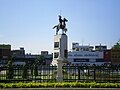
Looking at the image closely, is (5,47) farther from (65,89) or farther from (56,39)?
(65,89)

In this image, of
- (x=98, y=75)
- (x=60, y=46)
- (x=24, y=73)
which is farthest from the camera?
(x=60, y=46)

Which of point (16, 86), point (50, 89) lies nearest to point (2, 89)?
point (16, 86)

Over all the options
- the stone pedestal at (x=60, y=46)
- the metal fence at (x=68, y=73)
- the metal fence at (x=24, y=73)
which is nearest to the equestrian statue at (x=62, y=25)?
the stone pedestal at (x=60, y=46)

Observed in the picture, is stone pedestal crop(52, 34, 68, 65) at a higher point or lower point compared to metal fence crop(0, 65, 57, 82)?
higher

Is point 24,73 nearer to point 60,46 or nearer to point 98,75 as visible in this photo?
point 98,75

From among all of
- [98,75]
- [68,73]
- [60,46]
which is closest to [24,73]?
[68,73]

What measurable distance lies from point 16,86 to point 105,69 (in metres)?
7.86

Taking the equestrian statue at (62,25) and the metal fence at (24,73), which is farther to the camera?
the equestrian statue at (62,25)

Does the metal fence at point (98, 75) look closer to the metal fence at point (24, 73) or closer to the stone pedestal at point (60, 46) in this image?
the metal fence at point (24, 73)

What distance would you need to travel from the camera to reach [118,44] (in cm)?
10756

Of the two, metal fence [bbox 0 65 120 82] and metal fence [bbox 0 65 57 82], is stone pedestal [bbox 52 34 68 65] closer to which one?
metal fence [bbox 0 65 120 82]

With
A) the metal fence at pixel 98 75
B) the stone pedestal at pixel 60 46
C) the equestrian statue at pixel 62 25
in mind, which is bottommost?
the metal fence at pixel 98 75

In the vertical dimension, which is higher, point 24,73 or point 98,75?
point 24,73

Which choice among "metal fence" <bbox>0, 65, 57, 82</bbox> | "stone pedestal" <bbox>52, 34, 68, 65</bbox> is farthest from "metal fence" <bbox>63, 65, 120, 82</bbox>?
"stone pedestal" <bbox>52, 34, 68, 65</bbox>
